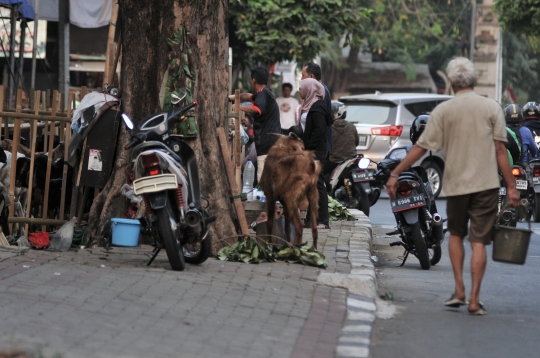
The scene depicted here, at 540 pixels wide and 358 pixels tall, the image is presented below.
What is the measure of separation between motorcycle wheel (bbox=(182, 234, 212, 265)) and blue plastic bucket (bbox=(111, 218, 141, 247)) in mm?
697

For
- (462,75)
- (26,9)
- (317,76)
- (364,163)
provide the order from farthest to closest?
(26,9)
(364,163)
(317,76)
(462,75)

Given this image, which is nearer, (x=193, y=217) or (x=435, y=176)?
(x=193, y=217)

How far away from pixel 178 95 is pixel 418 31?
3617 cm

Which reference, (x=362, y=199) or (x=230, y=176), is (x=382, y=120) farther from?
(x=230, y=176)

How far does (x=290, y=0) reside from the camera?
21938 mm

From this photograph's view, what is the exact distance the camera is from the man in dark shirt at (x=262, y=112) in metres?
11.5

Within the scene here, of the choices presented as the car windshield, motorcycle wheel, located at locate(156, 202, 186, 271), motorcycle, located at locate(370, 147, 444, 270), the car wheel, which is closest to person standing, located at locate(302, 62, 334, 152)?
motorcycle, located at locate(370, 147, 444, 270)

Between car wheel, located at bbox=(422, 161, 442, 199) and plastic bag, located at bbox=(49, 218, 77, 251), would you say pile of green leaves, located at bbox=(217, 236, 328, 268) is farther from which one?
car wheel, located at bbox=(422, 161, 442, 199)

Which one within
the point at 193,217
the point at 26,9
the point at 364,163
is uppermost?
the point at 26,9

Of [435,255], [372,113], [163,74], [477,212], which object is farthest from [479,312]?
[372,113]

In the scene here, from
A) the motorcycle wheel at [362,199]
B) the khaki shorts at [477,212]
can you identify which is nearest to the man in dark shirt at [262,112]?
the motorcycle wheel at [362,199]

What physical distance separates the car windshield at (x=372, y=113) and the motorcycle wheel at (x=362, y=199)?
A: 229 inches

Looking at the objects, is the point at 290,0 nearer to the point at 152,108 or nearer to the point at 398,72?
the point at 152,108

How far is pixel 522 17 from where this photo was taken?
28672 millimetres
